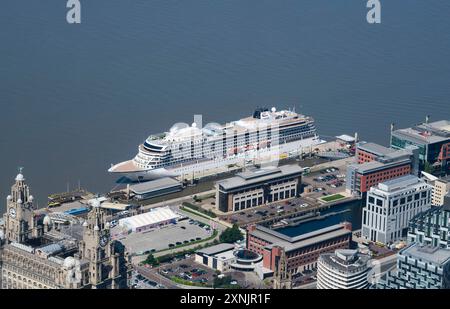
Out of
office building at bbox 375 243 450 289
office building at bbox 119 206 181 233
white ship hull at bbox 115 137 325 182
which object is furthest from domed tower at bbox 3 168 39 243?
white ship hull at bbox 115 137 325 182

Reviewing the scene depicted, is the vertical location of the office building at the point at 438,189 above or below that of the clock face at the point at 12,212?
below

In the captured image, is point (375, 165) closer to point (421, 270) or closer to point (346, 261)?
point (346, 261)

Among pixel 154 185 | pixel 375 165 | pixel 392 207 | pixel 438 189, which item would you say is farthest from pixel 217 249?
pixel 438 189

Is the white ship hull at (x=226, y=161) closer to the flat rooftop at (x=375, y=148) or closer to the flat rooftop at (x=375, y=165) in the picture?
the flat rooftop at (x=375, y=148)

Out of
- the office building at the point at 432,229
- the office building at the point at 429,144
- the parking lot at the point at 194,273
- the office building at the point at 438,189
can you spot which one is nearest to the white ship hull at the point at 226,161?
the office building at the point at 429,144
